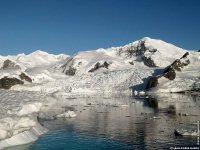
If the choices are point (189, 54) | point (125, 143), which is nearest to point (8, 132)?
point (125, 143)

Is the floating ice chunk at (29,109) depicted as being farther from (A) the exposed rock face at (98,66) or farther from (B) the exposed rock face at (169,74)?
(A) the exposed rock face at (98,66)

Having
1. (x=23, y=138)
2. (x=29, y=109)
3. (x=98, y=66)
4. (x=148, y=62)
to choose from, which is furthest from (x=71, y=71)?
(x=23, y=138)

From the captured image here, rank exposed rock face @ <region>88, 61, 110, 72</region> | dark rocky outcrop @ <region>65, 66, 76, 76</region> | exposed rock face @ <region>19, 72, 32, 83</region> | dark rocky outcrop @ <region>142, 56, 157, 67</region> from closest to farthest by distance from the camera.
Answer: exposed rock face @ <region>19, 72, 32, 83</region> < exposed rock face @ <region>88, 61, 110, 72</region> < dark rocky outcrop @ <region>65, 66, 76, 76</region> < dark rocky outcrop @ <region>142, 56, 157, 67</region>

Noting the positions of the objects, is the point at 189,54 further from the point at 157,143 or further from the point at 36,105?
the point at 157,143

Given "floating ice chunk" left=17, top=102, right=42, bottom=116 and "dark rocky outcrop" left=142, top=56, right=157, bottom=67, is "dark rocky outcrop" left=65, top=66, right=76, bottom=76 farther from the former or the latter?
"floating ice chunk" left=17, top=102, right=42, bottom=116

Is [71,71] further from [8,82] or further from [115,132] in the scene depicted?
[115,132]

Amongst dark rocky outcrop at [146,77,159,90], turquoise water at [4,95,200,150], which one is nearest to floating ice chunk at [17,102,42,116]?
turquoise water at [4,95,200,150]

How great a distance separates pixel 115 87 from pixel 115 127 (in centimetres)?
9023

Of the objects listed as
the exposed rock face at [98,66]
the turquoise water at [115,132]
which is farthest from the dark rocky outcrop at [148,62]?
the turquoise water at [115,132]

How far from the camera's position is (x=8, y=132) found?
30.0m

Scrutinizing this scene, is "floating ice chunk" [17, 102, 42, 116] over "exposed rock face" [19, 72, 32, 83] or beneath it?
beneath

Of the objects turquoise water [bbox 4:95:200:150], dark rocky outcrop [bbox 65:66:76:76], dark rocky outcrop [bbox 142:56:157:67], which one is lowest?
turquoise water [bbox 4:95:200:150]

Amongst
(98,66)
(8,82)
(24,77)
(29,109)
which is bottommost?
(29,109)

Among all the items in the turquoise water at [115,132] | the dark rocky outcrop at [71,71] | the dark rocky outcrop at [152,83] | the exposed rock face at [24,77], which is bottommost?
the turquoise water at [115,132]
